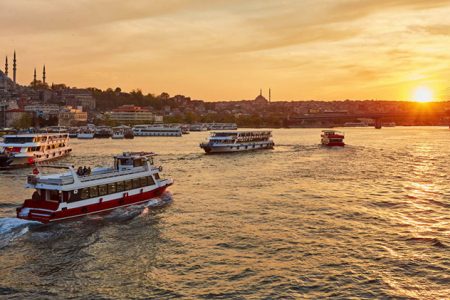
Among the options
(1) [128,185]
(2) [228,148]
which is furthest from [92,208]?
(2) [228,148]

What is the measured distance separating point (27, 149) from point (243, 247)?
128 feet

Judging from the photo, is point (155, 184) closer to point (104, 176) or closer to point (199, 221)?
point (104, 176)

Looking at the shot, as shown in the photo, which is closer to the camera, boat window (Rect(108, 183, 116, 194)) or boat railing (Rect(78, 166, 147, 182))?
boat railing (Rect(78, 166, 147, 182))

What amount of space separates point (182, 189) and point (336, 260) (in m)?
18.2

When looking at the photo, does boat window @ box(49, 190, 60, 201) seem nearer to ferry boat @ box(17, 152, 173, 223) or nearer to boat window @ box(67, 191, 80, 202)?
ferry boat @ box(17, 152, 173, 223)

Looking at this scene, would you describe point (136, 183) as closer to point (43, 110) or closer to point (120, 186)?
point (120, 186)

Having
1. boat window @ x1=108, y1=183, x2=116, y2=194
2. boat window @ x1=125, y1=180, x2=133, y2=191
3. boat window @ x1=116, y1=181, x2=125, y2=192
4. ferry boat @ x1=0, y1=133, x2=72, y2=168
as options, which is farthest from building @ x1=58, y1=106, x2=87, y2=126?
boat window @ x1=108, y1=183, x2=116, y2=194

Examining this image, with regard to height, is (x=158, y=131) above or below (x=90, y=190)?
above

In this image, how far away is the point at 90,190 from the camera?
25344 millimetres

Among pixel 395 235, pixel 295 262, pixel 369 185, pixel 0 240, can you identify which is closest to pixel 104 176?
pixel 0 240

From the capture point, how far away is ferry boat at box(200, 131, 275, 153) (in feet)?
221

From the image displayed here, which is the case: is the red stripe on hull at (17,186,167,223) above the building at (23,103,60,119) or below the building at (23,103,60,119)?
below

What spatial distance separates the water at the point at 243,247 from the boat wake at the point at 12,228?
0.08m

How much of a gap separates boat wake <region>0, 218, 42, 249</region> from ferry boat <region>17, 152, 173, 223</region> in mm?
331
